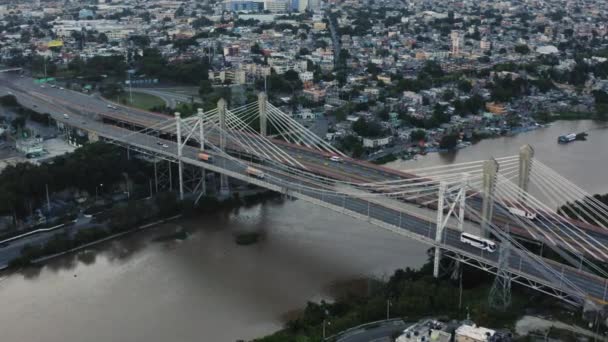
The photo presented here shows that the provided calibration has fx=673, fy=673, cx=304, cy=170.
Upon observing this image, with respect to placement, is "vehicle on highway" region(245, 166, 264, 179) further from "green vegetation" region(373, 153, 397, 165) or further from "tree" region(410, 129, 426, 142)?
"tree" region(410, 129, 426, 142)

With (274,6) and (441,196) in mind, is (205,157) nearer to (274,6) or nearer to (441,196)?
(441,196)

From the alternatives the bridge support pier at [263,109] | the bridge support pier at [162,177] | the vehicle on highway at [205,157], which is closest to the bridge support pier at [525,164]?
the vehicle on highway at [205,157]

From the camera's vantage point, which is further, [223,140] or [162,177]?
[162,177]

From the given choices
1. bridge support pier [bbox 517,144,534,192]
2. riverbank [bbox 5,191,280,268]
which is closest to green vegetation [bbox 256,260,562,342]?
bridge support pier [bbox 517,144,534,192]

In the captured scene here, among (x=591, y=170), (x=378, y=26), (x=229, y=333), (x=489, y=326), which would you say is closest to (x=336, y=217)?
(x=229, y=333)

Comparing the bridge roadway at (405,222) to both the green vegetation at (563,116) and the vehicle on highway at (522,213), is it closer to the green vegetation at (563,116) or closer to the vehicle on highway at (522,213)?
the vehicle on highway at (522,213)

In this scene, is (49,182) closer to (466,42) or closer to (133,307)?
(133,307)

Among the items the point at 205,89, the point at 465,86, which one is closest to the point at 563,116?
the point at 465,86

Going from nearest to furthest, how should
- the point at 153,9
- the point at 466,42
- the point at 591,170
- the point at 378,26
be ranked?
the point at 591,170
the point at 466,42
the point at 378,26
the point at 153,9
